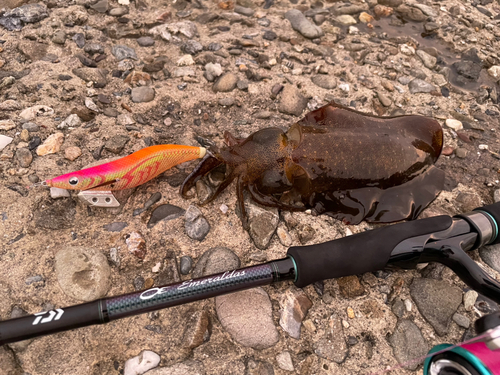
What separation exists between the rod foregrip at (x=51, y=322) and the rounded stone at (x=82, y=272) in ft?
1.22

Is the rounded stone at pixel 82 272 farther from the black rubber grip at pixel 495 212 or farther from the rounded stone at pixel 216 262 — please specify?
the black rubber grip at pixel 495 212

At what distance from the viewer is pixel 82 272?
261cm

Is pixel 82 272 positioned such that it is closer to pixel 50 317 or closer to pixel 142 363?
pixel 50 317

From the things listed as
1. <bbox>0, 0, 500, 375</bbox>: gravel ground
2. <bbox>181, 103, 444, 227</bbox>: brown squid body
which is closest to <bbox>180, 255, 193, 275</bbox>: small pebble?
<bbox>0, 0, 500, 375</bbox>: gravel ground

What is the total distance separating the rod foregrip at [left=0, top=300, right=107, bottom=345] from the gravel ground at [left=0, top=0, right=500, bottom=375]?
33cm

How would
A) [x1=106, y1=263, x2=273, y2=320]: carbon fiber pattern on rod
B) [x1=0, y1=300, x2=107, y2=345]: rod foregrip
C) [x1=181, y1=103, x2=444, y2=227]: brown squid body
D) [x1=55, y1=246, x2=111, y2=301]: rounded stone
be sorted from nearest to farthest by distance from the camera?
1. [x1=0, y1=300, x2=107, y2=345]: rod foregrip
2. [x1=106, y1=263, x2=273, y2=320]: carbon fiber pattern on rod
3. [x1=55, y1=246, x2=111, y2=301]: rounded stone
4. [x1=181, y1=103, x2=444, y2=227]: brown squid body

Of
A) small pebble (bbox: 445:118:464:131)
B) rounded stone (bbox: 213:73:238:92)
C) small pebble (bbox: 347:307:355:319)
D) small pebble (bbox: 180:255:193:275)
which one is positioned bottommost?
small pebble (bbox: 347:307:355:319)

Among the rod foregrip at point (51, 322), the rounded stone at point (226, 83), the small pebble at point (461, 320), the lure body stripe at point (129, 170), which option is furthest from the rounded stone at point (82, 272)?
the small pebble at point (461, 320)

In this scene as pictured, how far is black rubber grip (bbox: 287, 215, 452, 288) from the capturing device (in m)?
2.49

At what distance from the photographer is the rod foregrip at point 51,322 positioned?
2.09 m

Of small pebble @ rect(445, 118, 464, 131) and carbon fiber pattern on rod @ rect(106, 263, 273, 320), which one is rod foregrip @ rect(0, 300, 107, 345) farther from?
small pebble @ rect(445, 118, 464, 131)

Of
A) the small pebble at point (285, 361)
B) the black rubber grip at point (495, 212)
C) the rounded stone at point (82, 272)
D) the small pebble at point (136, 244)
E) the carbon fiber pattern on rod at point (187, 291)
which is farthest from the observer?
the small pebble at point (136, 244)

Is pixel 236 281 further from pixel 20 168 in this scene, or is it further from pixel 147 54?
pixel 147 54

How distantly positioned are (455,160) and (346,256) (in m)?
1.93
